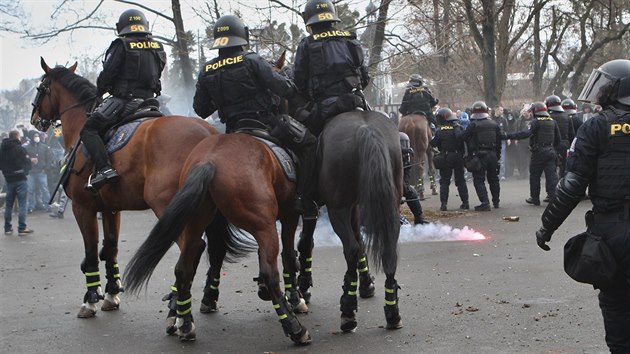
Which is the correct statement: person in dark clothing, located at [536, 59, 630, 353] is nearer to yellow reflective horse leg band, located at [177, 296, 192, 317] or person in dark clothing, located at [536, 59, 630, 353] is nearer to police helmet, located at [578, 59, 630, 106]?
police helmet, located at [578, 59, 630, 106]

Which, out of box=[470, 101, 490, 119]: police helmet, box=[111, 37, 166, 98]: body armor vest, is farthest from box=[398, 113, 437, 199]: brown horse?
box=[111, 37, 166, 98]: body armor vest

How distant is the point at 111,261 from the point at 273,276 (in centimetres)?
295

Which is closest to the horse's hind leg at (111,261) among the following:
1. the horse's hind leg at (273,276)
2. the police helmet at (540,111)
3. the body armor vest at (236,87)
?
the body armor vest at (236,87)

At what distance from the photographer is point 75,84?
9438 millimetres

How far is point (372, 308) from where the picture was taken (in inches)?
317

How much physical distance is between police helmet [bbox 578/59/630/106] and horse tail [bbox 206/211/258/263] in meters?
3.95

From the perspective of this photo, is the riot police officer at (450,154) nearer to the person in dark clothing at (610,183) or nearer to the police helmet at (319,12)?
the police helmet at (319,12)

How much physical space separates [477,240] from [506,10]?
17893mm

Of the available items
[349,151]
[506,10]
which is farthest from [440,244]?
[506,10]

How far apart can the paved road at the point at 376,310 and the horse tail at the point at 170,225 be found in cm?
77

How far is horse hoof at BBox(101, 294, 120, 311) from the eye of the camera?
871 cm

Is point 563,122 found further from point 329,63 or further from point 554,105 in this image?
point 329,63

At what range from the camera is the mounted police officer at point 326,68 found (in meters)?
7.86

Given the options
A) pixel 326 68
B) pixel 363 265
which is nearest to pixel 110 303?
pixel 363 265
